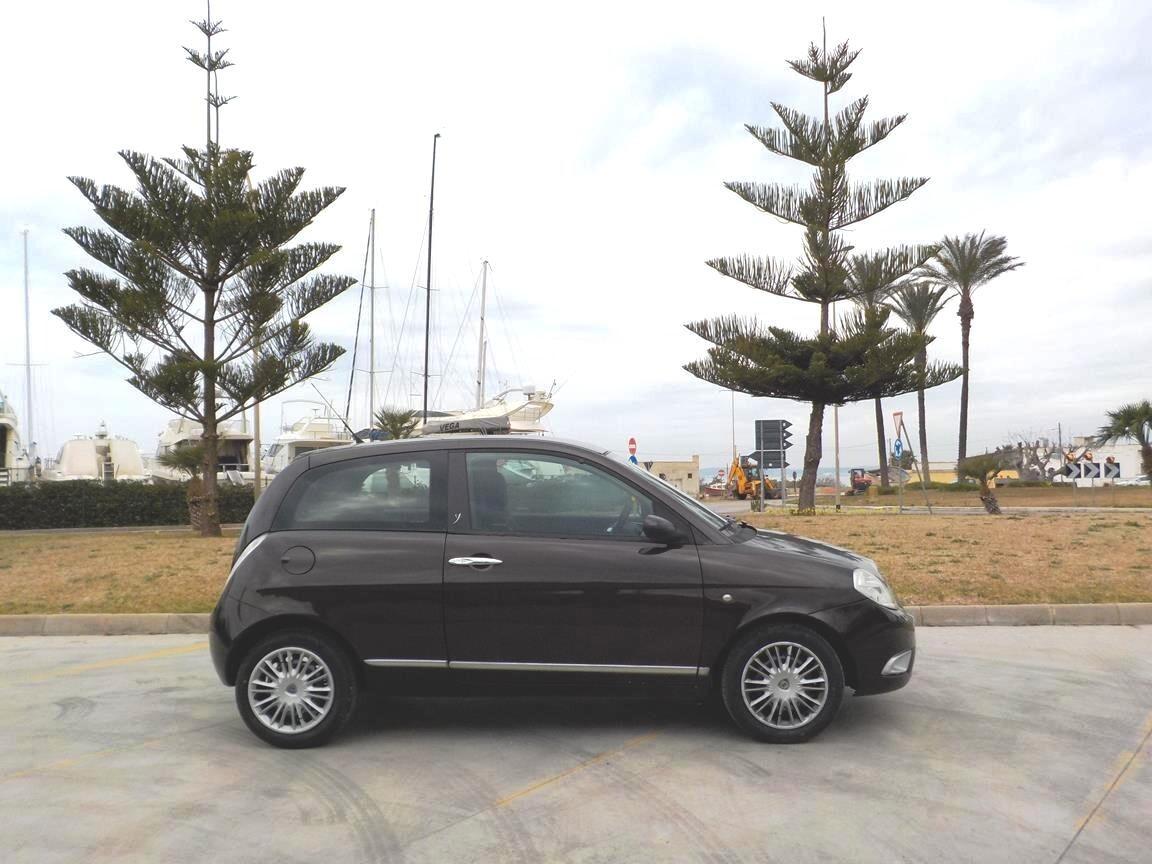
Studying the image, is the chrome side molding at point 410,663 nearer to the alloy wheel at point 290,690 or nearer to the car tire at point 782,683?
the alloy wheel at point 290,690

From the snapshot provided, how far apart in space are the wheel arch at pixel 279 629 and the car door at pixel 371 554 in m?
0.05

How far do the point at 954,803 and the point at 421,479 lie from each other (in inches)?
120

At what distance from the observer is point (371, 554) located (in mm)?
5504

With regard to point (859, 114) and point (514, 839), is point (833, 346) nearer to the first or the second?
point (859, 114)

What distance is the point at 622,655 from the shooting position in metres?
5.36

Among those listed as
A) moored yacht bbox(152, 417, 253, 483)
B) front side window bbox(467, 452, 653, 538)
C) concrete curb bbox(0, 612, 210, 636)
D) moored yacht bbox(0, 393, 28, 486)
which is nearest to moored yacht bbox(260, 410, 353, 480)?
moored yacht bbox(152, 417, 253, 483)

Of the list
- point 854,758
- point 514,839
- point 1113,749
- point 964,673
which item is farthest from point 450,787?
point 964,673

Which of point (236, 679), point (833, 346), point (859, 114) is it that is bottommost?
point (236, 679)

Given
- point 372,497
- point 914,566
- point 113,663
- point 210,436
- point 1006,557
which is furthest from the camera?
point 210,436

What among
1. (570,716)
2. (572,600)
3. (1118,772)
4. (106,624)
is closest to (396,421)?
(106,624)

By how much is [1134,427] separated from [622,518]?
4138 cm

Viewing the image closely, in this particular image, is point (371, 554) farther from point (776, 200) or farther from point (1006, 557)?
point (776, 200)

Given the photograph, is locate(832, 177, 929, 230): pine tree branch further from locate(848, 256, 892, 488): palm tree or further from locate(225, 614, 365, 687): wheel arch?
locate(225, 614, 365, 687): wheel arch

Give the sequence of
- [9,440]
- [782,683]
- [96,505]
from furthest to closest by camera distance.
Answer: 1. [9,440]
2. [96,505]
3. [782,683]
